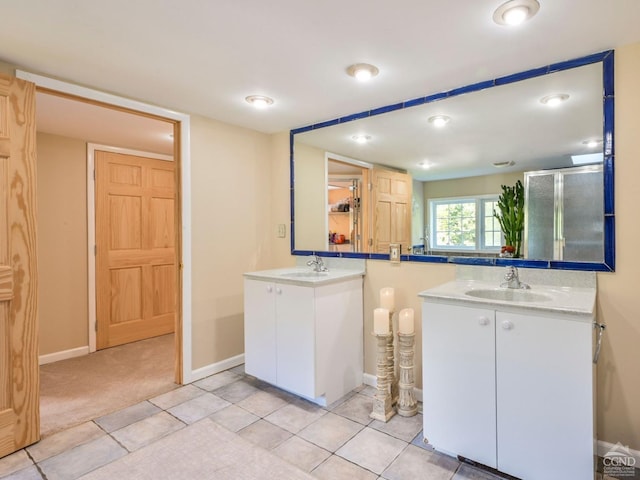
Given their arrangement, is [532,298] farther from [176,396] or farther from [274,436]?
[176,396]

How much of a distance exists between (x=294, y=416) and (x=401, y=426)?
0.66m

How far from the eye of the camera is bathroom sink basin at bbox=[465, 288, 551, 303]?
1.89 meters

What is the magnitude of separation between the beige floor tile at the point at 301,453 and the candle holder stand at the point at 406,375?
0.63m

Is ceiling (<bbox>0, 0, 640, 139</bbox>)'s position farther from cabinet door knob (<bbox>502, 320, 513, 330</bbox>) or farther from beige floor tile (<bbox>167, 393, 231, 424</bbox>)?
beige floor tile (<bbox>167, 393, 231, 424</bbox>)

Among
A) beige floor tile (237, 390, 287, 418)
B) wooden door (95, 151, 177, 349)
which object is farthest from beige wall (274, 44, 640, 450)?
wooden door (95, 151, 177, 349)

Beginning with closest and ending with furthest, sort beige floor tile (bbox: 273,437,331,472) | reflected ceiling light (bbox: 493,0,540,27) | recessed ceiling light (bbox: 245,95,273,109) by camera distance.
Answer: reflected ceiling light (bbox: 493,0,540,27) < beige floor tile (bbox: 273,437,331,472) < recessed ceiling light (bbox: 245,95,273,109)

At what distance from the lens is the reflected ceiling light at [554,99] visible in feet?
6.39

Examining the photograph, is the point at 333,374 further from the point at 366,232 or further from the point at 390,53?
the point at 390,53

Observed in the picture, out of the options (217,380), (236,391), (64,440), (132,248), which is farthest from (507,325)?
(132,248)

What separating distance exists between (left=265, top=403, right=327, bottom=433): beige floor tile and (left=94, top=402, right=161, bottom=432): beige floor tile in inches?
31.0

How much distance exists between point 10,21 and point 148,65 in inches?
22.6

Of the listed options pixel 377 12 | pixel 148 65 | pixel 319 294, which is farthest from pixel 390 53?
pixel 319 294

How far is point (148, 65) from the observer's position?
196 cm

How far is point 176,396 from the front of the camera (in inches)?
100
